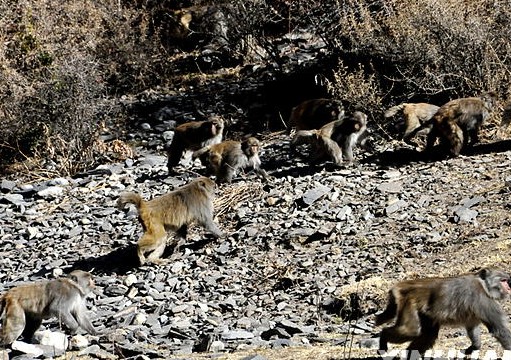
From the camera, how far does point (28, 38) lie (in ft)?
69.9

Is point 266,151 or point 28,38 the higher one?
point 28,38

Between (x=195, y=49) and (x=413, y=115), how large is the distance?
32.3 feet

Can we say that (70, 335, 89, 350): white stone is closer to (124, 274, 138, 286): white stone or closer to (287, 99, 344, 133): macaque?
(124, 274, 138, 286): white stone

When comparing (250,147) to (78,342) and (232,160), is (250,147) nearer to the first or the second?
(232,160)

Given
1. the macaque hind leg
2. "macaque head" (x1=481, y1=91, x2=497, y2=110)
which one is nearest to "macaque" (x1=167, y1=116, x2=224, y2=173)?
"macaque head" (x1=481, y1=91, x2=497, y2=110)

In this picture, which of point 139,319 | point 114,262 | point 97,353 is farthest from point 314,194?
point 97,353

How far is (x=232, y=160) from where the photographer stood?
49.6 ft

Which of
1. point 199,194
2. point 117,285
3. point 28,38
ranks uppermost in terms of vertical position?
point 28,38

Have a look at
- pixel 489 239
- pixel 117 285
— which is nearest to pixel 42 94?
pixel 117 285

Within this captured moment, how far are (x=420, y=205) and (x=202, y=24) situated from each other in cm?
1221

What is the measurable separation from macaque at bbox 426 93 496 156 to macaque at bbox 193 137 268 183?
2901mm

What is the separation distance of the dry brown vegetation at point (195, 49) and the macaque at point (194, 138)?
2.25 metres

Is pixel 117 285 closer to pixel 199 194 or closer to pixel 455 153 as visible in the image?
pixel 199 194

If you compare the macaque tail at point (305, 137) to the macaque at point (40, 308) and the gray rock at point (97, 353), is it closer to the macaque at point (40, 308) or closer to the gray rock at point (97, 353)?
the macaque at point (40, 308)
